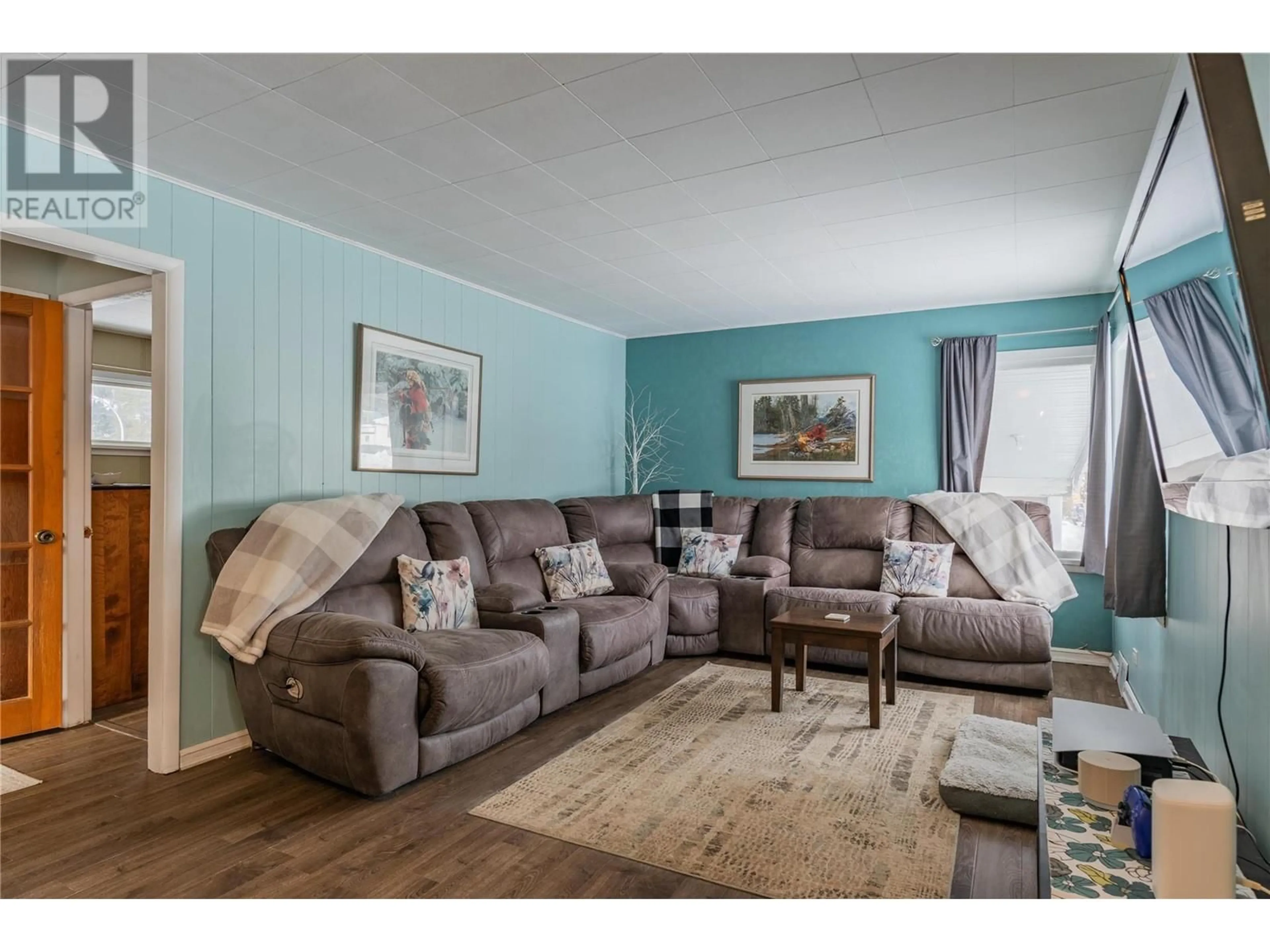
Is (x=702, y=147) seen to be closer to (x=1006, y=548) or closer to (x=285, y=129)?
(x=285, y=129)

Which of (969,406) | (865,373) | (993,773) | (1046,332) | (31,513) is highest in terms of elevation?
(1046,332)

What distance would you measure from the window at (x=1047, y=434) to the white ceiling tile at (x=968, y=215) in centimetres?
186

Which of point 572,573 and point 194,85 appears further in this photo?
point 572,573

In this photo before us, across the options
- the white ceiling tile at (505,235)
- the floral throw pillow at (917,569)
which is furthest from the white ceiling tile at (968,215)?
the floral throw pillow at (917,569)

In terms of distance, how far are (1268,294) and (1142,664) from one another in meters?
3.18

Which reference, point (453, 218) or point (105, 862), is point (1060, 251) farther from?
point (105, 862)

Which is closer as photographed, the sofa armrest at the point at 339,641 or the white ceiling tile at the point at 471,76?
the white ceiling tile at the point at 471,76

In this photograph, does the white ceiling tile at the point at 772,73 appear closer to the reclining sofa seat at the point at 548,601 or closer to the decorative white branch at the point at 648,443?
the reclining sofa seat at the point at 548,601

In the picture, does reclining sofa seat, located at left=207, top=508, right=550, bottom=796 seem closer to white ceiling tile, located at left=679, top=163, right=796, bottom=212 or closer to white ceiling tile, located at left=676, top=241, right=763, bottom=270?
white ceiling tile, located at left=679, top=163, right=796, bottom=212

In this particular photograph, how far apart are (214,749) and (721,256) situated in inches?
135

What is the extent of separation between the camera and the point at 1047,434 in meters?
5.05

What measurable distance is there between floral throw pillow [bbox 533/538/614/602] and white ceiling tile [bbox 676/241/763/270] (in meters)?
1.89

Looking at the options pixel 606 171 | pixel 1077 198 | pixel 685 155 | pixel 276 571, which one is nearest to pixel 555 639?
pixel 276 571

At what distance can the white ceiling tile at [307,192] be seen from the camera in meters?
3.03
